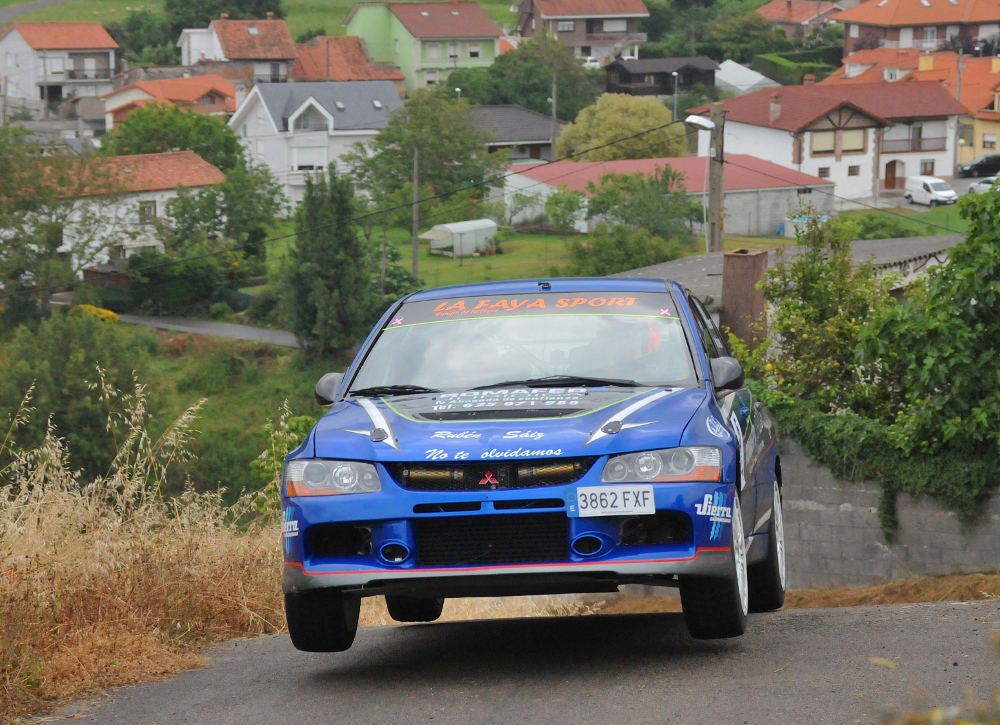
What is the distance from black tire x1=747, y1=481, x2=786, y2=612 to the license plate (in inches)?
82.6

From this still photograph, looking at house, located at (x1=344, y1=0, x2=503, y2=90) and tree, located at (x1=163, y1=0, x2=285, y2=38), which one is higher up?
tree, located at (x1=163, y1=0, x2=285, y2=38)

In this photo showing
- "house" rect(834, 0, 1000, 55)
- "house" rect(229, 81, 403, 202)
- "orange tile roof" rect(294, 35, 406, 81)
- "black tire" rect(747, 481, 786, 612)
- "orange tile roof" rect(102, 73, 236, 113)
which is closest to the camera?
"black tire" rect(747, 481, 786, 612)

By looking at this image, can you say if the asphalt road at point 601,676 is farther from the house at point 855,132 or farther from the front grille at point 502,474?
the house at point 855,132

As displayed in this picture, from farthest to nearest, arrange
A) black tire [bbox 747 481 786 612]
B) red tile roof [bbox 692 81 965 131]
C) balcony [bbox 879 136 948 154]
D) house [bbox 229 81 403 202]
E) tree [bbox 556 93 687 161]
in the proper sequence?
house [bbox 229 81 403 202] → balcony [bbox 879 136 948 154] → tree [bbox 556 93 687 161] → red tile roof [bbox 692 81 965 131] → black tire [bbox 747 481 786 612]

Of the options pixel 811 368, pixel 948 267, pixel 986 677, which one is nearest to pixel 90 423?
pixel 811 368


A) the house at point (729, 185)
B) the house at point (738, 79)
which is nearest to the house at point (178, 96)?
the house at point (729, 185)

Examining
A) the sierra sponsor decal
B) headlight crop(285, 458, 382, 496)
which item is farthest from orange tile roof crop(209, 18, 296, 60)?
the sierra sponsor decal

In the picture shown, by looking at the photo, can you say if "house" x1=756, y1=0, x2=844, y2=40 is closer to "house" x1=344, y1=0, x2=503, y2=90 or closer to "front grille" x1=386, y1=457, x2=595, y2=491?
"house" x1=344, y1=0, x2=503, y2=90

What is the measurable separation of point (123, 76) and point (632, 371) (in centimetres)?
11758

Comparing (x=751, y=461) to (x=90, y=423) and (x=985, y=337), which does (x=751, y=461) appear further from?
(x=90, y=423)

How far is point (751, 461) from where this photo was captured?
294 inches

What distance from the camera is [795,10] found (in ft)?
476

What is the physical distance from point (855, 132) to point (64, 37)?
65.1 metres

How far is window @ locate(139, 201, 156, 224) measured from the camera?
7025 centimetres
